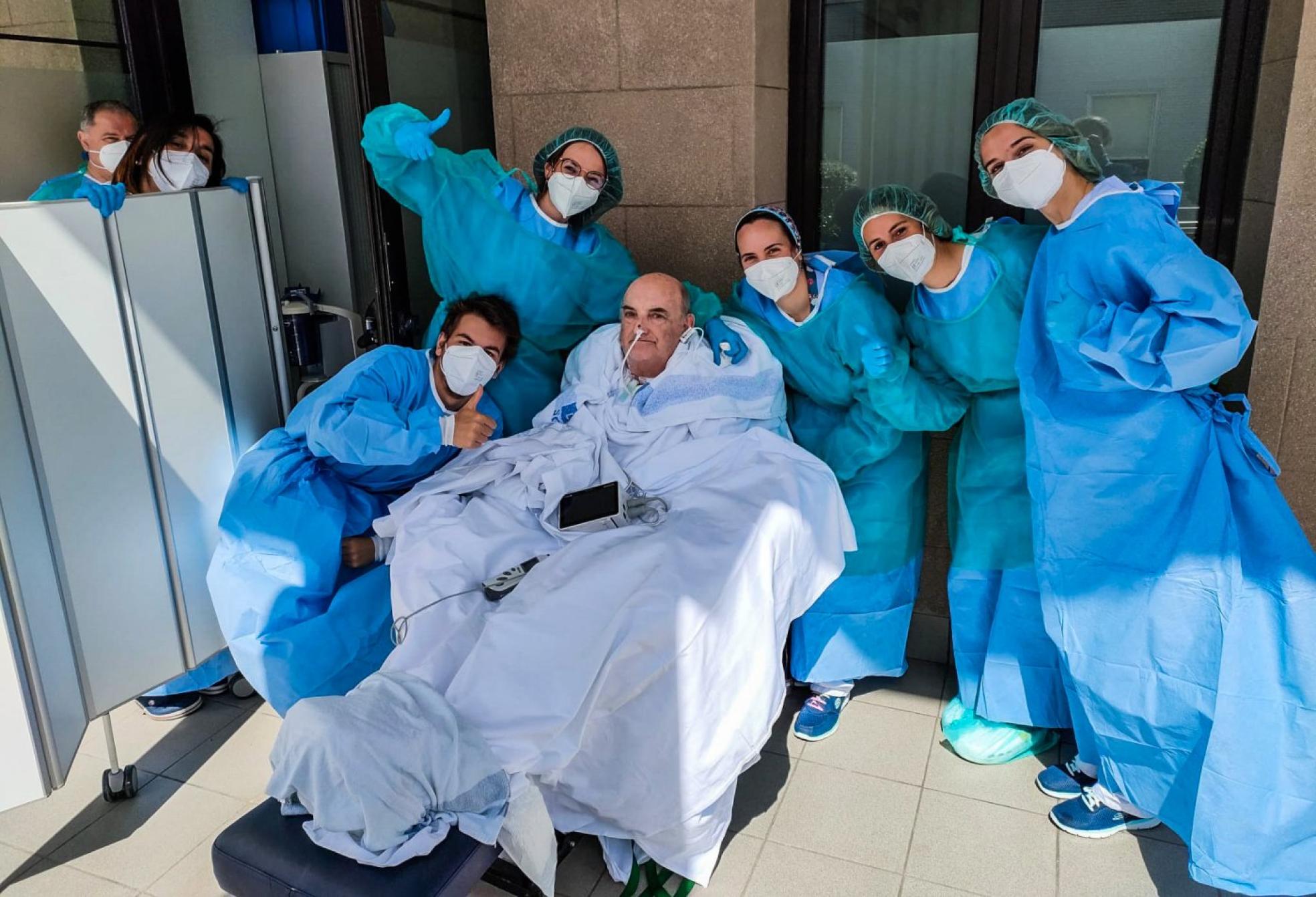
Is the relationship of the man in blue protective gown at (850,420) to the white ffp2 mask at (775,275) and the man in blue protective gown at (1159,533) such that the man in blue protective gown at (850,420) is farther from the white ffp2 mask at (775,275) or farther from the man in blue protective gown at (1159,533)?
the man in blue protective gown at (1159,533)

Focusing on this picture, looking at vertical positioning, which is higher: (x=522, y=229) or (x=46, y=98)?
(x=46, y=98)

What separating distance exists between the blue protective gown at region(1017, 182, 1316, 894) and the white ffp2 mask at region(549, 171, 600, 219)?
1.05m

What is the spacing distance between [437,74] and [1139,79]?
2.15 m

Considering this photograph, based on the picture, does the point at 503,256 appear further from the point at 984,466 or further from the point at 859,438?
the point at 984,466

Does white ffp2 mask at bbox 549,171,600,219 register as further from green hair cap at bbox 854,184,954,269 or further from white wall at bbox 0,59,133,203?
white wall at bbox 0,59,133,203

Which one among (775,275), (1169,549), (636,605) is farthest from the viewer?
(775,275)

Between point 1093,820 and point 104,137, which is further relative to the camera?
point 104,137

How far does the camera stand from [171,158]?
249 centimetres

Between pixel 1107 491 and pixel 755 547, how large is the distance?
724mm

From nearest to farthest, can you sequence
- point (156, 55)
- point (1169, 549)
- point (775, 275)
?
point (1169, 549) < point (775, 275) < point (156, 55)

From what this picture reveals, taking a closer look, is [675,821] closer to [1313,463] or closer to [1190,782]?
[1190,782]

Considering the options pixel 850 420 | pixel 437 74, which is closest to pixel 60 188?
pixel 437 74

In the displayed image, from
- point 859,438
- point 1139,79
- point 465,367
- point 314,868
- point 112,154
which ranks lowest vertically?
point 314,868

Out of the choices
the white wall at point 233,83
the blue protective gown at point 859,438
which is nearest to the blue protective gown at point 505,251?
the blue protective gown at point 859,438
